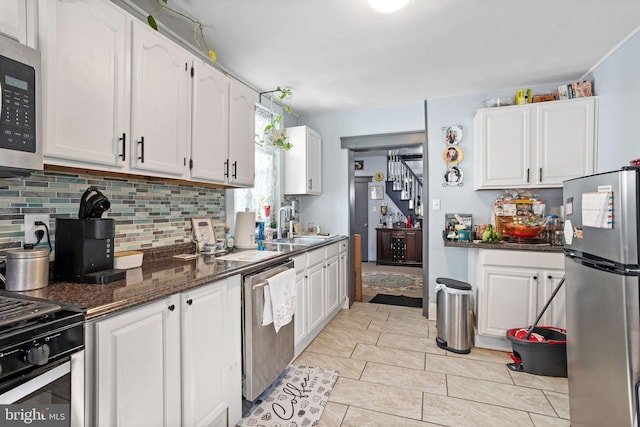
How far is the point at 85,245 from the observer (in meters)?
1.40

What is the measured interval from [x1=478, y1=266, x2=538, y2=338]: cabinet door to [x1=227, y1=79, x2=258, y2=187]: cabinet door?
2.26 metres

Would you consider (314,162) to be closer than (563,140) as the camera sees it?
No

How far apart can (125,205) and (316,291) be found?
175 centimetres

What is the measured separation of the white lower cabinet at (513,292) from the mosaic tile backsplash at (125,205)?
242 cm

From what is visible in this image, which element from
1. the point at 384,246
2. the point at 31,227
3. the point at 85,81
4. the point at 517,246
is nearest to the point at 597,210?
the point at 517,246

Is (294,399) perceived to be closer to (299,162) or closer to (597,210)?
(597,210)

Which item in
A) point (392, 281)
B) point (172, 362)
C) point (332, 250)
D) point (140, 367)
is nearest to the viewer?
point (140, 367)

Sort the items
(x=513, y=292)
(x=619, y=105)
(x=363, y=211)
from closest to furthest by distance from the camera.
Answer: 1. (x=619, y=105)
2. (x=513, y=292)
3. (x=363, y=211)

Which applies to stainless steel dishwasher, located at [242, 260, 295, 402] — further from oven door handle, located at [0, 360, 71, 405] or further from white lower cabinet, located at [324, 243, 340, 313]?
white lower cabinet, located at [324, 243, 340, 313]

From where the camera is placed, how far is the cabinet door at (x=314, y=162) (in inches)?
152

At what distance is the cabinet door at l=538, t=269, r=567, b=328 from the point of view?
2.65m

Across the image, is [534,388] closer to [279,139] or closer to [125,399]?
[125,399]

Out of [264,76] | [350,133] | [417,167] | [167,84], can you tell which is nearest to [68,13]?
[167,84]

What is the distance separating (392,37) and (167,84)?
1605mm
